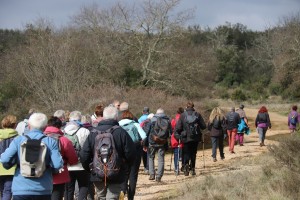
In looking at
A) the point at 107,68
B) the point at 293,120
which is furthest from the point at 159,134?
the point at 107,68

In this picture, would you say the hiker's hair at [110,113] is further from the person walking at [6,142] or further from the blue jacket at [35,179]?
the person walking at [6,142]

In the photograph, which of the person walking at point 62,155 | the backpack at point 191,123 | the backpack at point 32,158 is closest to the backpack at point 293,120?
the backpack at point 191,123

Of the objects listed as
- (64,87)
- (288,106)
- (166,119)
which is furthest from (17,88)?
(288,106)

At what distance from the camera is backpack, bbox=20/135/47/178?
20.1 feet

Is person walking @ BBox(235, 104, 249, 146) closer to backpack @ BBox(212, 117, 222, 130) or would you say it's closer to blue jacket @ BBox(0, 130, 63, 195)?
backpack @ BBox(212, 117, 222, 130)

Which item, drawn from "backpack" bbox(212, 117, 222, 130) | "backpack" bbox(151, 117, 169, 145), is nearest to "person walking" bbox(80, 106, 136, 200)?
"backpack" bbox(151, 117, 169, 145)

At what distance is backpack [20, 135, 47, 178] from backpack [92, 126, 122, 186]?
90cm

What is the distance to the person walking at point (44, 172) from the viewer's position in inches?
244

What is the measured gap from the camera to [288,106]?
46438 mm

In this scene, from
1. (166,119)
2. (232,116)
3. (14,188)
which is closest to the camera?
(14,188)

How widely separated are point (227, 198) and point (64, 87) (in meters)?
20.4

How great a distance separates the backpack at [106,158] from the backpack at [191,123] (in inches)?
252

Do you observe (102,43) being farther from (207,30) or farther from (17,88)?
(207,30)

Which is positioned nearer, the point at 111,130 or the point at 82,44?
the point at 111,130
